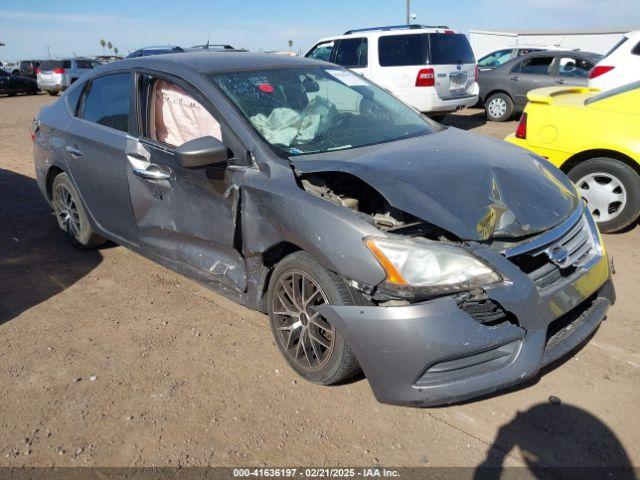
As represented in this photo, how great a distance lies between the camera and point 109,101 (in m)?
4.14

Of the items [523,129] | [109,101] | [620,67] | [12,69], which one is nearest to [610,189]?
[523,129]

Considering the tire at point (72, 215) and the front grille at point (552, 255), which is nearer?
the front grille at point (552, 255)

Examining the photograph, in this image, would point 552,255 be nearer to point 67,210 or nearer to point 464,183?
point 464,183

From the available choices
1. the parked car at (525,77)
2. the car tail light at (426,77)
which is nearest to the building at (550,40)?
the parked car at (525,77)

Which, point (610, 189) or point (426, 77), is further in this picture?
point (426, 77)

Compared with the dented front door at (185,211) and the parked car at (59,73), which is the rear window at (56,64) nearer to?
the parked car at (59,73)

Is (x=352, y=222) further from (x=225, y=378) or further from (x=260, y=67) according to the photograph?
(x=260, y=67)

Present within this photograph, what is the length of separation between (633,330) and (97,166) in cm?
384

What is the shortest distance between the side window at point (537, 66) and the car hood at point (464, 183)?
354 inches

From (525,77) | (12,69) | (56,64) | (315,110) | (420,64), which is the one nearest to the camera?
(315,110)

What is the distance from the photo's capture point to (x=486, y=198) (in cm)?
268

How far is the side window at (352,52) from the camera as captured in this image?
10320mm

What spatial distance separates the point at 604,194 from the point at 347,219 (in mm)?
3319

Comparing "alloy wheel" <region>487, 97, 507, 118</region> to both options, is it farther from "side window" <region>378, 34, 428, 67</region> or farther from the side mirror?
the side mirror
